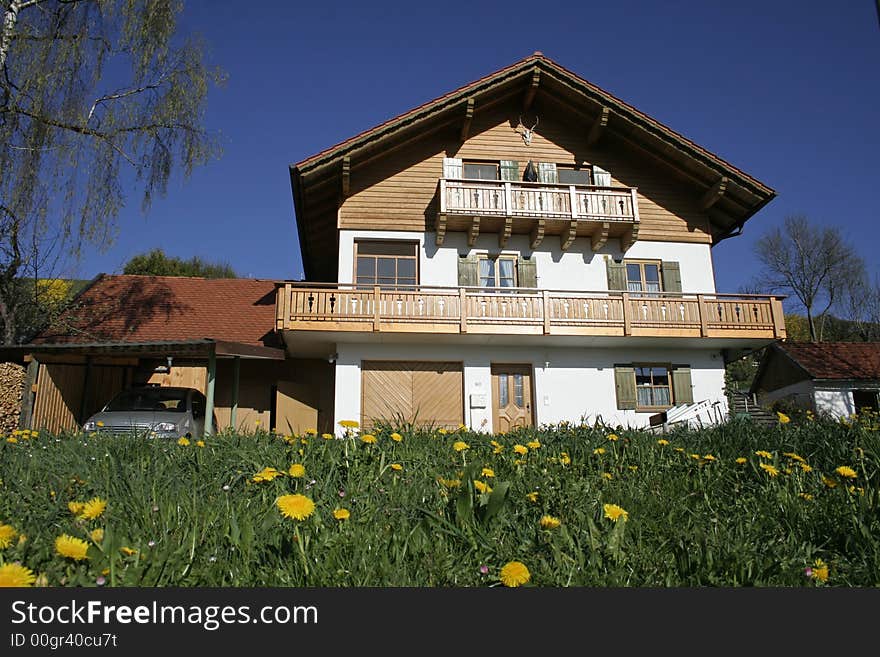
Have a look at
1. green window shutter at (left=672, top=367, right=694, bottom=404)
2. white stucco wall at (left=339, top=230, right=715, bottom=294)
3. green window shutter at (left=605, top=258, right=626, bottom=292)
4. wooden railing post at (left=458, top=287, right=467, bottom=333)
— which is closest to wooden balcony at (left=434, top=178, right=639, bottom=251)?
white stucco wall at (left=339, top=230, right=715, bottom=294)

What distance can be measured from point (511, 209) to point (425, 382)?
5889 mm

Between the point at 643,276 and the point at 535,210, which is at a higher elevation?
the point at 535,210

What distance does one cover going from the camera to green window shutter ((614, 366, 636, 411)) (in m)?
17.1

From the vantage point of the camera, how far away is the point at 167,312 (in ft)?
63.1

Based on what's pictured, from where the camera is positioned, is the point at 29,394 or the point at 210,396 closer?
the point at 210,396

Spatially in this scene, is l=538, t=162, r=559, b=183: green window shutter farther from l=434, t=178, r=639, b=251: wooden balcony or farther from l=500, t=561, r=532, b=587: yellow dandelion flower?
l=500, t=561, r=532, b=587: yellow dandelion flower

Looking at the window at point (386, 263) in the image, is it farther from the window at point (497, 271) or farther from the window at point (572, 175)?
the window at point (572, 175)

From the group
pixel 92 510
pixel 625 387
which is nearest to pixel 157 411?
pixel 92 510

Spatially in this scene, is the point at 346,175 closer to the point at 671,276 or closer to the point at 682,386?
the point at 671,276

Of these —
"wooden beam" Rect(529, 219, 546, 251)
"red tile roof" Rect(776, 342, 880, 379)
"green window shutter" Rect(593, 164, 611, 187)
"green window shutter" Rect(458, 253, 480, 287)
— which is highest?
"green window shutter" Rect(593, 164, 611, 187)

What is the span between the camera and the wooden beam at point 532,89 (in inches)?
711

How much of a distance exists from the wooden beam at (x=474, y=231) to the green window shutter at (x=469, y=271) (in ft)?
1.40

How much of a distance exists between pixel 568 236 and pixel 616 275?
6.86ft

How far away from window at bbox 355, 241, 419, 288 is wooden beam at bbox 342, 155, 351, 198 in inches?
64.1
